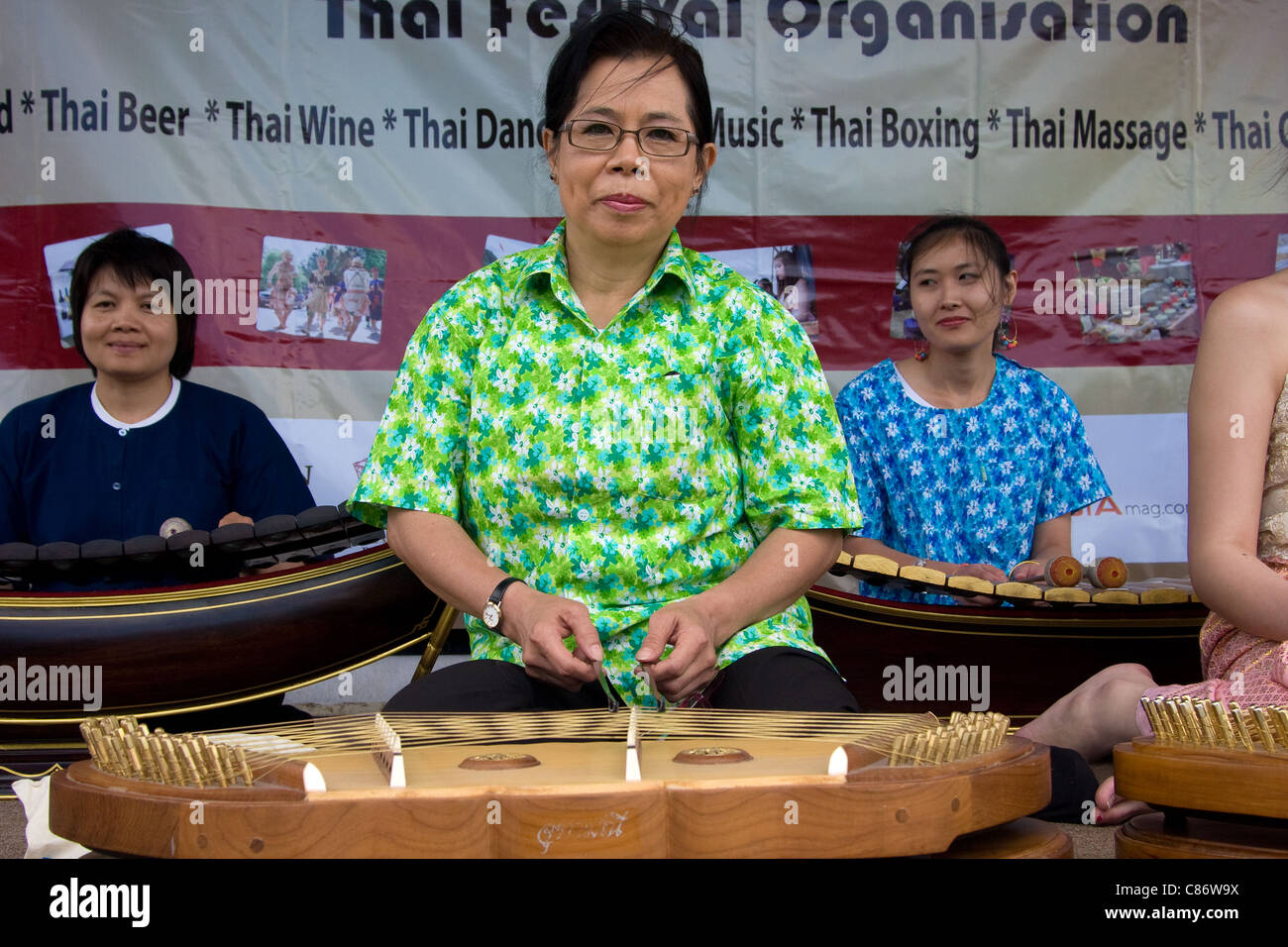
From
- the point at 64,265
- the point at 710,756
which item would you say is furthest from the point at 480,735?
the point at 64,265

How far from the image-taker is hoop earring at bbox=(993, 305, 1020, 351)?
4.25 meters

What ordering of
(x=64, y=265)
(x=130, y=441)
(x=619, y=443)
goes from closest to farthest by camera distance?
(x=619, y=443) < (x=130, y=441) < (x=64, y=265)

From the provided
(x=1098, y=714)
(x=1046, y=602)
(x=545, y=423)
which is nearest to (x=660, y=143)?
(x=545, y=423)

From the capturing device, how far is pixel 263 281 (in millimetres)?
4215

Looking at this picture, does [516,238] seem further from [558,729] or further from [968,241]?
[558,729]

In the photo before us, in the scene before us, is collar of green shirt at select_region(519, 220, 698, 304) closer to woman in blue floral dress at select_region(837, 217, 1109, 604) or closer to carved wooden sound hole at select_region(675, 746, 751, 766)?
carved wooden sound hole at select_region(675, 746, 751, 766)

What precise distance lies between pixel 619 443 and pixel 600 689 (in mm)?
390

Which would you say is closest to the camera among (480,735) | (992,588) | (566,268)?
(480,735)

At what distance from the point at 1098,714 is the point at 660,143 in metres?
1.54

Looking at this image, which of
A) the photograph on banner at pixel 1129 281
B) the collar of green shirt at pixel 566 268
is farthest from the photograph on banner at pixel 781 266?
the collar of green shirt at pixel 566 268

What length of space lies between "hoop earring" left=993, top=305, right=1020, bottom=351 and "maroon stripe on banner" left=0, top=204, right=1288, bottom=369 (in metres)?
0.05

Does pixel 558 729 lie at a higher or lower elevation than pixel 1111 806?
higher

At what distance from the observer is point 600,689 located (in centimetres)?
211

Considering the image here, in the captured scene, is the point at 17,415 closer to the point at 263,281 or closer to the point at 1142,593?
the point at 263,281
